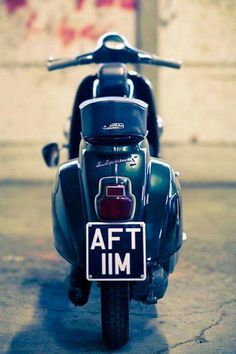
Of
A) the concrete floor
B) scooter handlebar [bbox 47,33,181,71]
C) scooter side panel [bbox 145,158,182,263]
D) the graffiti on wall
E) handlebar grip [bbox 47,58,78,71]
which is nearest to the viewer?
scooter side panel [bbox 145,158,182,263]

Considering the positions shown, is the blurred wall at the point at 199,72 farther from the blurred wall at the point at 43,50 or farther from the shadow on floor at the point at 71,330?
the shadow on floor at the point at 71,330

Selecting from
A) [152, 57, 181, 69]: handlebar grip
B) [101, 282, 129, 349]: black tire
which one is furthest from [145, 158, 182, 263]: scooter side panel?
[152, 57, 181, 69]: handlebar grip

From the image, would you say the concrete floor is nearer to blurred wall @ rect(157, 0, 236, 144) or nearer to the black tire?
the black tire

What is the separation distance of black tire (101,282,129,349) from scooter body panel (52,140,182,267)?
187 millimetres

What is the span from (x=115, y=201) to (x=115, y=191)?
5 centimetres

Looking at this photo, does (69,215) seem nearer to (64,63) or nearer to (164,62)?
(64,63)

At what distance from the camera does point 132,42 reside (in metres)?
8.20

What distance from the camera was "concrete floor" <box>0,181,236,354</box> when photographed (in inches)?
151

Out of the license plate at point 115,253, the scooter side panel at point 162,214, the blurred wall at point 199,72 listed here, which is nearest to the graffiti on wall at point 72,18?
the blurred wall at point 199,72

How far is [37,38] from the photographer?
27.0ft

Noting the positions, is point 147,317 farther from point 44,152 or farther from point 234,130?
point 234,130

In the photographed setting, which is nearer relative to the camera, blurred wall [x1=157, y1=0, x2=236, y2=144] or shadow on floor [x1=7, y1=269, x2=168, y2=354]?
shadow on floor [x1=7, y1=269, x2=168, y2=354]

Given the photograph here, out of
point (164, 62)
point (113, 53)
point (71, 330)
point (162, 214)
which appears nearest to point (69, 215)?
point (162, 214)

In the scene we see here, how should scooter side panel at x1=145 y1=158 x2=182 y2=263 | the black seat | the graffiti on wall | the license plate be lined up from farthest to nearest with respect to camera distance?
the graffiti on wall < the black seat < scooter side panel at x1=145 y1=158 x2=182 y2=263 < the license plate
